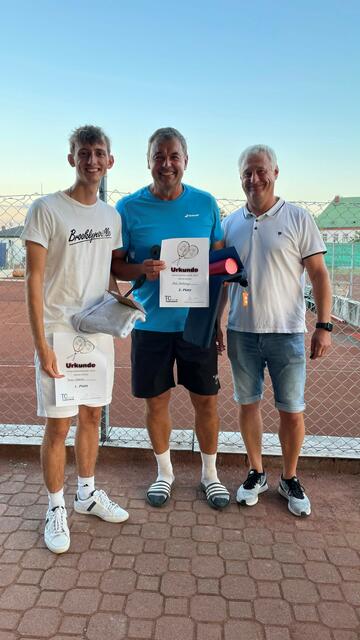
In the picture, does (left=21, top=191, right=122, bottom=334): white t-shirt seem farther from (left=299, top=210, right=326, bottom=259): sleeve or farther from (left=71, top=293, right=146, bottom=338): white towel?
(left=299, top=210, right=326, bottom=259): sleeve

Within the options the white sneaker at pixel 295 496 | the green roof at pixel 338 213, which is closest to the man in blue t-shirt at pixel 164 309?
the white sneaker at pixel 295 496

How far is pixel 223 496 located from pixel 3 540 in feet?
4.30

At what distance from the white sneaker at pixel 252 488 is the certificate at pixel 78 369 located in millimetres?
1145

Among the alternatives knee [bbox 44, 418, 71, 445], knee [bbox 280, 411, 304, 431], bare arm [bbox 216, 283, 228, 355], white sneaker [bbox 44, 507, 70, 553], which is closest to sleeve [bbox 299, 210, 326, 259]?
bare arm [bbox 216, 283, 228, 355]

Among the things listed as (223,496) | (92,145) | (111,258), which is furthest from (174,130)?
(223,496)

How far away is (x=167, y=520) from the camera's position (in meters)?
2.80

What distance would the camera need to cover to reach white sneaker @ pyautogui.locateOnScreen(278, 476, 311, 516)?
2852 mm

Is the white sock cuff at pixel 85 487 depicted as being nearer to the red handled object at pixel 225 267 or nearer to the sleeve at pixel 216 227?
the red handled object at pixel 225 267

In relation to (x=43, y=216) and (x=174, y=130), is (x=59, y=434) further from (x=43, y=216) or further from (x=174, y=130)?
(x=174, y=130)

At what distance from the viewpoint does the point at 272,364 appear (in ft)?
9.34

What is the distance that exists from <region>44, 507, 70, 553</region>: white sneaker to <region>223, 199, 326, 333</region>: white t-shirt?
150cm

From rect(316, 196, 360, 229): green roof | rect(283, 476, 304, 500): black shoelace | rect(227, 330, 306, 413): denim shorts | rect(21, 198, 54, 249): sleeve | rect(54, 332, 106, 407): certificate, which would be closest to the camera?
rect(21, 198, 54, 249): sleeve

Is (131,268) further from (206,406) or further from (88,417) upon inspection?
(206,406)

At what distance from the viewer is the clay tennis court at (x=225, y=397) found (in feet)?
15.6
